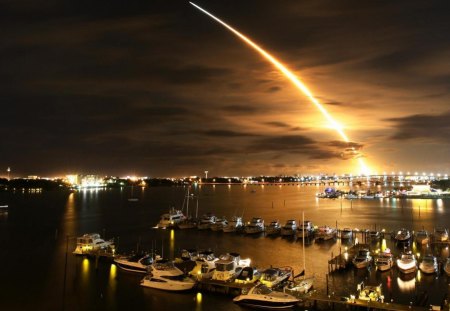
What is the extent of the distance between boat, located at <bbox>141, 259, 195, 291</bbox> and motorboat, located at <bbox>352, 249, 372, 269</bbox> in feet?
29.3

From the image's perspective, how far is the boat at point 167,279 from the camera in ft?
56.8

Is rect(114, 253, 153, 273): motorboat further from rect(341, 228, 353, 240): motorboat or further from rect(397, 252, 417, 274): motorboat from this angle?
rect(341, 228, 353, 240): motorboat

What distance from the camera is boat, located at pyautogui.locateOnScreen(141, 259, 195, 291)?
17.3 meters

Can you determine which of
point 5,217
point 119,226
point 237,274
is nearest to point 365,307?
point 237,274

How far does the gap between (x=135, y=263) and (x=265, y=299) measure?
8.68 m

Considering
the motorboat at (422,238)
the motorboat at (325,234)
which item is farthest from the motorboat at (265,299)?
the motorboat at (422,238)

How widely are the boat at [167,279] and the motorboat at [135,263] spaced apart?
80.1 inches

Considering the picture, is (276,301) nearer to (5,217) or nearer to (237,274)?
(237,274)

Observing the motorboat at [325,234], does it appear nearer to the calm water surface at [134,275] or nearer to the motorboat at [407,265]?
the calm water surface at [134,275]

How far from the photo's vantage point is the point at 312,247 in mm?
28156

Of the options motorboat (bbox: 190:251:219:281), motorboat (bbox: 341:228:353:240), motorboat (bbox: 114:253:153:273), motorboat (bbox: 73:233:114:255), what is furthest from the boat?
motorboat (bbox: 341:228:353:240)

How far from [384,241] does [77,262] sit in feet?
72.0

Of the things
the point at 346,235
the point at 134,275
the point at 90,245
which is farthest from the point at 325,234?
A: the point at 90,245

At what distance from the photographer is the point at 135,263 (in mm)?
20688
